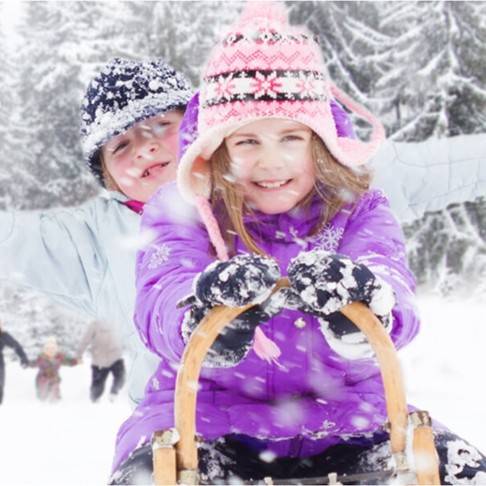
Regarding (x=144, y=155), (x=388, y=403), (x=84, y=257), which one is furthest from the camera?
(x=84, y=257)

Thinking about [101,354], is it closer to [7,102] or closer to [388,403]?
[7,102]

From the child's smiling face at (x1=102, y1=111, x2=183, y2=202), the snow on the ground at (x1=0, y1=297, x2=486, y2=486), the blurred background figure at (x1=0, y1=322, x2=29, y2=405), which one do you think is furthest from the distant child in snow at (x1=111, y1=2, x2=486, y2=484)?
the blurred background figure at (x1=0, y1=322, x2=29, y2=405)

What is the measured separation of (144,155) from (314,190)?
4.80ft

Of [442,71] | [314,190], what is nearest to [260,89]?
[314,190]

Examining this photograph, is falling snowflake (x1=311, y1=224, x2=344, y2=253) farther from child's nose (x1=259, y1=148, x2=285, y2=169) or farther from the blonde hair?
child's nose (x1=259, y1=148, x2=285, y2=169)

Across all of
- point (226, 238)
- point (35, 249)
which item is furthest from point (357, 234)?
point (35, 249)

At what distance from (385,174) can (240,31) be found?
5.27 ft

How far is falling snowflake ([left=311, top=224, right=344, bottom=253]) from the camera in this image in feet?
7.99

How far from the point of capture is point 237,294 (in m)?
1.66

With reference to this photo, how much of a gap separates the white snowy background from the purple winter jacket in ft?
20.4

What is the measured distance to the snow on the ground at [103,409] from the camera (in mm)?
6785

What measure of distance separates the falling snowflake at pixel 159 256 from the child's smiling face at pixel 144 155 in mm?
1403

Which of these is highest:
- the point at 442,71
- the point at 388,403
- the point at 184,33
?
the point at 184,33

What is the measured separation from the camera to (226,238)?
2.44 meters
